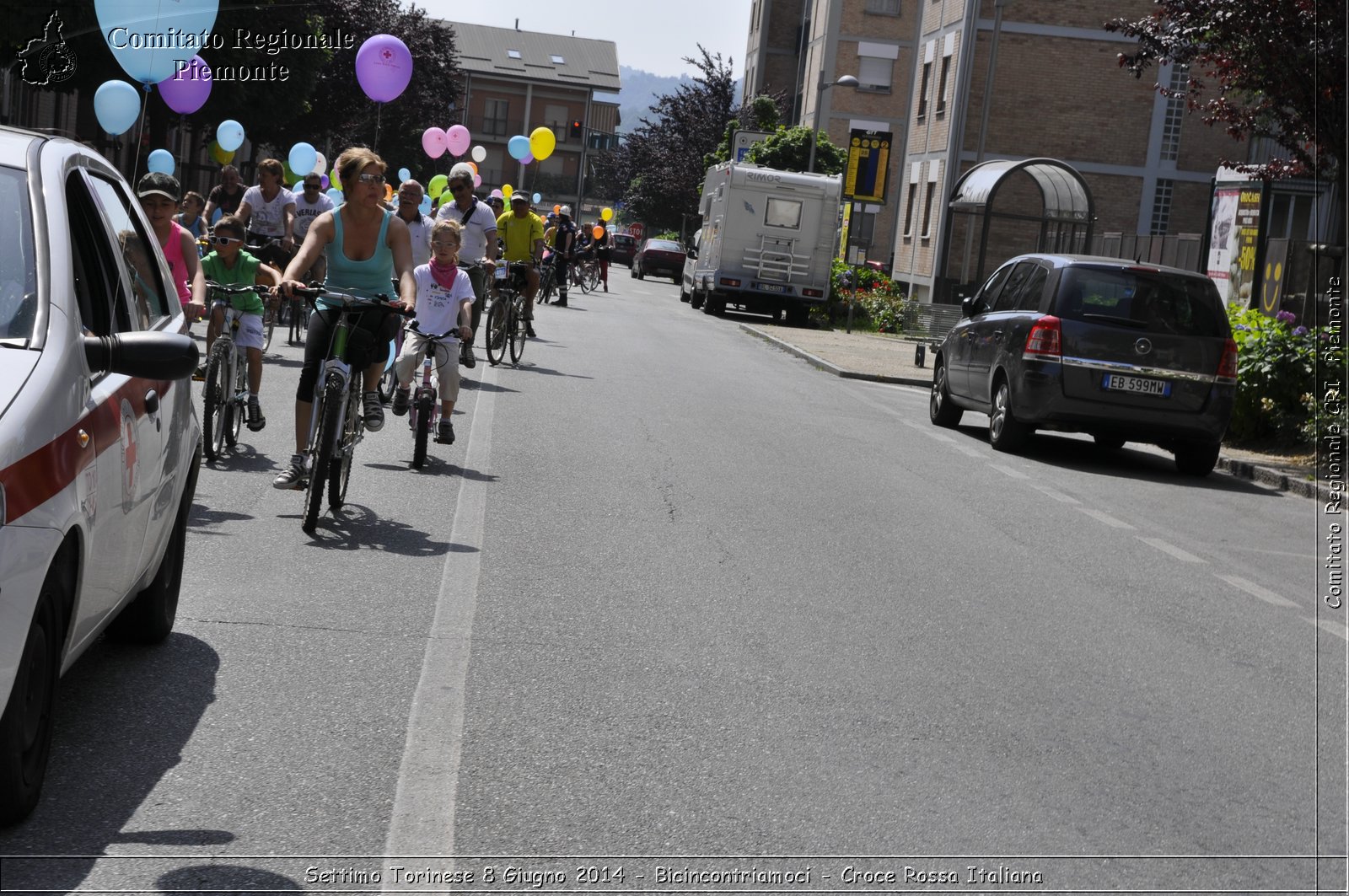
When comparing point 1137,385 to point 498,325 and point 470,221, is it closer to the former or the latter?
point 470,221

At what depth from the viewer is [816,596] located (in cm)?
798

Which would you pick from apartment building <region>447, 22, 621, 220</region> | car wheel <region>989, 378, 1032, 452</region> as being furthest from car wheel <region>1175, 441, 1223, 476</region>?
apartment building <region>447, 22, 621, 220</region>

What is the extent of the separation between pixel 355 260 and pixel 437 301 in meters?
2.84

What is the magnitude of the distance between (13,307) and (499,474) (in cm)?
695

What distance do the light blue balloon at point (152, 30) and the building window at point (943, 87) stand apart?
37092mm

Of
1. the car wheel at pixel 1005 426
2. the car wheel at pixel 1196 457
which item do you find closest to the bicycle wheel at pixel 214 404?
the car wheel at pixel 1005 426

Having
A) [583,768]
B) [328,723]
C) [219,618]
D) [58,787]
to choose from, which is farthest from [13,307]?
[219,618]

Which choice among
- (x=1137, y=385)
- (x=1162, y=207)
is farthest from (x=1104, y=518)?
(x=1162, y=207)

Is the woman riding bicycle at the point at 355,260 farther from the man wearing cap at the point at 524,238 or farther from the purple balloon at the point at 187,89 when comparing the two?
the man wearing cap at the point at 524,238

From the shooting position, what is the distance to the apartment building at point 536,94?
131 meters

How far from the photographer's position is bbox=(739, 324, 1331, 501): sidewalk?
604 inches

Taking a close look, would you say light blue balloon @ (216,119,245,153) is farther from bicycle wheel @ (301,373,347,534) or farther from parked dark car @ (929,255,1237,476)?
bicycle wheel @ (301,373,347,534)

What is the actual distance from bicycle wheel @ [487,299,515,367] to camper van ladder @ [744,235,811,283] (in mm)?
19409

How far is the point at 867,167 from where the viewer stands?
3981 centimetres
